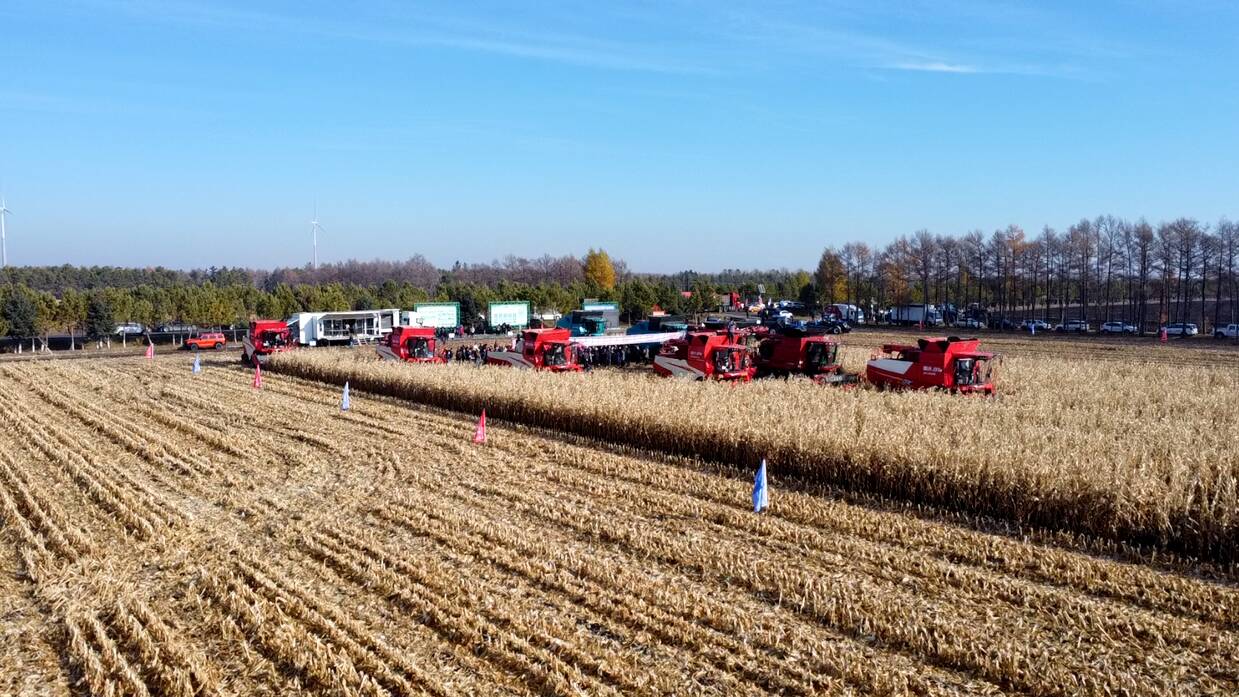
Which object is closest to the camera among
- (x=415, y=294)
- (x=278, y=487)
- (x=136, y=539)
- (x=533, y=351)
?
(x=136, y=539)

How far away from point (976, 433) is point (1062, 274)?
59.1m

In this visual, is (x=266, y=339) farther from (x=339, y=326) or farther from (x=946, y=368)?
(x=946, y=368)

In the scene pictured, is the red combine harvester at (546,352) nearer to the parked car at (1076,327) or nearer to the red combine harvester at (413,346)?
the red combine harvester at (413,346)

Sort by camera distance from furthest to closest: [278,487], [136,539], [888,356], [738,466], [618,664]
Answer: [888,356] < [738,466] < [278,487] < [136,539] < [618,664]

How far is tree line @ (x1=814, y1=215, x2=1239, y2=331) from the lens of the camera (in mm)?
58500

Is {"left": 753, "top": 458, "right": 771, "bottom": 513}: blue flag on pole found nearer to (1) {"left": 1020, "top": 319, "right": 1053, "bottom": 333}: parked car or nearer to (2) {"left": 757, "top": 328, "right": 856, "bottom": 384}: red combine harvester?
(2) {"left": 757, "top": 328, "right": 856, "bottom": 384}: red combine harvester

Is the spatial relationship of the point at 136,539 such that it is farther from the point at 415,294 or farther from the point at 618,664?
the point at 415,294

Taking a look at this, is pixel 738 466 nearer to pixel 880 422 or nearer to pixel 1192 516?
pixel 880 422

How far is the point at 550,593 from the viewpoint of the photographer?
8680 mm

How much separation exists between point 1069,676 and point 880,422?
830cm

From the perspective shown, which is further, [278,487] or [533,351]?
[533,351]

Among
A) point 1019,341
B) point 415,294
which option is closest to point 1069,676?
point 1019,341

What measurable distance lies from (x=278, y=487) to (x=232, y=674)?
6786 millimetres

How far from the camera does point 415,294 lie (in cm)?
7369
